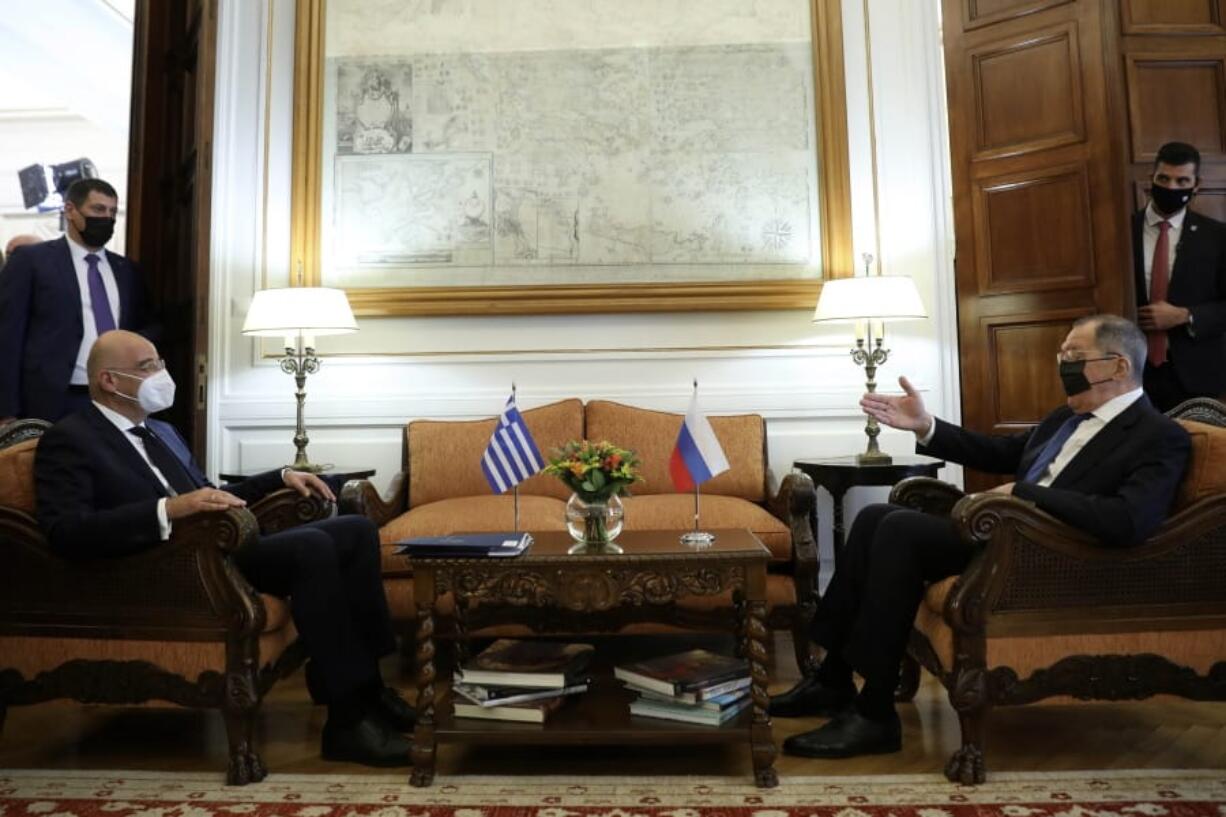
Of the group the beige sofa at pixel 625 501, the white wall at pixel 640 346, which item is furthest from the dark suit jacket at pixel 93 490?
the white wall at pixel 640 346

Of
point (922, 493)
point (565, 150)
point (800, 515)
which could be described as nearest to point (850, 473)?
point (800, 515)

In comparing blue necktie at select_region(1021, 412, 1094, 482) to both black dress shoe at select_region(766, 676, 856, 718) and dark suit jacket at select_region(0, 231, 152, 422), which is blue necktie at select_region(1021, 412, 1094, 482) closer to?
black dress shoe at select_region(766, 676, 856, 718)

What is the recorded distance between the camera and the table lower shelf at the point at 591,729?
204cm

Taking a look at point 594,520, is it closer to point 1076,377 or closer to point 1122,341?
point 1076,377

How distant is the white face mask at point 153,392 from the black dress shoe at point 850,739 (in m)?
1.94

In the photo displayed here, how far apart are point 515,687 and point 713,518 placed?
111 cm

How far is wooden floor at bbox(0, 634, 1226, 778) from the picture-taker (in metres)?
2.17

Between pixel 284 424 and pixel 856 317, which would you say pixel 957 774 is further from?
pixel 284 424

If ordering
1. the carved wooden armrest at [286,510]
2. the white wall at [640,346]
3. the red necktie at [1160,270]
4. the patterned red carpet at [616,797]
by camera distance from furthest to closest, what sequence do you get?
the white wall at [640,346]
the red necktie at [1160,270]
the carved wooden armrest at [286,510]
the patterned red carpet at [616,797]

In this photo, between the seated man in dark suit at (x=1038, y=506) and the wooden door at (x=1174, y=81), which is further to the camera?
the wooden door at (x=1174, y=81)

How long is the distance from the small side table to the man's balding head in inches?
91.5

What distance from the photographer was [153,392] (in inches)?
91.0

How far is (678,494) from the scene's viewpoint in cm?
340

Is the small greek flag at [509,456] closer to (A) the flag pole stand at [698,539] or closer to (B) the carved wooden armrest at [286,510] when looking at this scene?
(A) the flag pole stand at [698,539]
